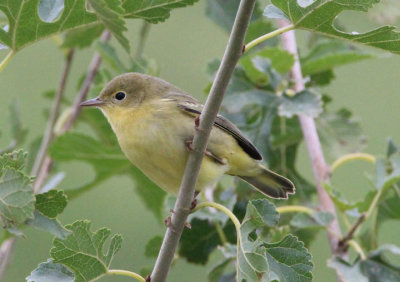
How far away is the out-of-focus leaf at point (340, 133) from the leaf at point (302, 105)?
18.8 inches

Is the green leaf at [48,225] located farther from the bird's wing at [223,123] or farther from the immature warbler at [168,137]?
the bird's wing at [223,123]

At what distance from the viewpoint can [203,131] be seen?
205 cm

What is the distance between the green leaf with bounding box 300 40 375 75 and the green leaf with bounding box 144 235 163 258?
107cm

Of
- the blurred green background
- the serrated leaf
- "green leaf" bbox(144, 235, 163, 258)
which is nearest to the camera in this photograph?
the serrated leaf

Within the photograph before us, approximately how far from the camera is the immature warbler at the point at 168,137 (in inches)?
113

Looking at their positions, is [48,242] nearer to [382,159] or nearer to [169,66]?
[169,66]

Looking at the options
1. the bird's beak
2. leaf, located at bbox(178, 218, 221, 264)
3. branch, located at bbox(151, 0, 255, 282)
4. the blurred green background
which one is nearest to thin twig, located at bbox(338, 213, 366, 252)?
leaf, located at bbox(178, 218, 221, 264)

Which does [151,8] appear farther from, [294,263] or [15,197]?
[294,263]

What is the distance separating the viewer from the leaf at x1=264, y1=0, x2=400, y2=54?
2059 millimetres

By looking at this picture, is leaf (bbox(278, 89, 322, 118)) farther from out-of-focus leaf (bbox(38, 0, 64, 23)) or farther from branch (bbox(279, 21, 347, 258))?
out-of-focus leaf (bbox(38, 0, 64, 23))

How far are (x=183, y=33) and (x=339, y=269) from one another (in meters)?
5.05

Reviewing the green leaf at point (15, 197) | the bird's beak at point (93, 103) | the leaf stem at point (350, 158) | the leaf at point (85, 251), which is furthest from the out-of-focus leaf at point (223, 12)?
the green leaf at point (15, 197)

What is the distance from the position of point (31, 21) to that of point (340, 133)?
182 cm

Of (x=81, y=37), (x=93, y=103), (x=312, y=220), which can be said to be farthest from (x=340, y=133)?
(x=81, y=37)
